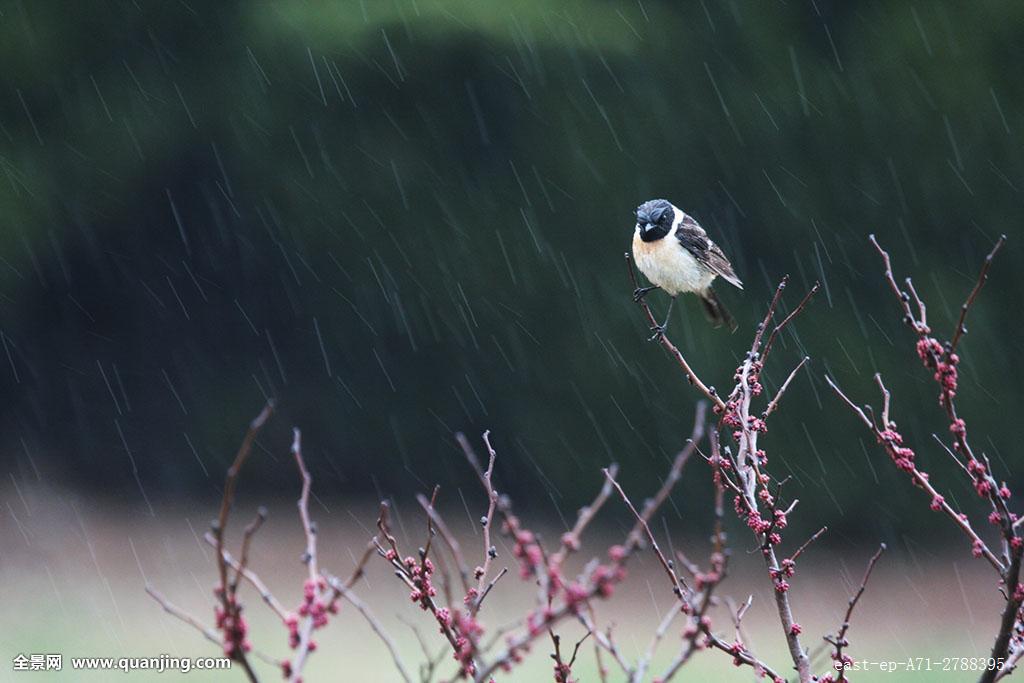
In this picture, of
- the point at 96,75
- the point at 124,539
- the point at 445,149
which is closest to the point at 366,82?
the point at 445,149

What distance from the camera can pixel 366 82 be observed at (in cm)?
1079

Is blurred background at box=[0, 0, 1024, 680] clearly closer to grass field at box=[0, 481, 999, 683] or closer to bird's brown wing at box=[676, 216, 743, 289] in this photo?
grass field at box=[0, 481, 999, 683]

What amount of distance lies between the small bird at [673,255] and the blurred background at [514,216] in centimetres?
470

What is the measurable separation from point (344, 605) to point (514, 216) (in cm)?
353

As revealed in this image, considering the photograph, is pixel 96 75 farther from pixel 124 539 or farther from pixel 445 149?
pixel 124 539

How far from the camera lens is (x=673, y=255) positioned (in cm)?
539

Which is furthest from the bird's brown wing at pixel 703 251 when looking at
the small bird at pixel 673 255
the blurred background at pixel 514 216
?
the blurred background at pixel 514 216

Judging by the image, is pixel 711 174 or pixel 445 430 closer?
pixel 711 174

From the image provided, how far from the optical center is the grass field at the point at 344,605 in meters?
8.65

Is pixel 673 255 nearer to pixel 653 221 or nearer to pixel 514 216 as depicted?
pixel 653 221

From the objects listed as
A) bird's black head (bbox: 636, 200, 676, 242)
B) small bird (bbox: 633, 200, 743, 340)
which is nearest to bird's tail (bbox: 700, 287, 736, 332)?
small bird (bbox: 633, 200, 743, 340)

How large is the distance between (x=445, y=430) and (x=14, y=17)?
513 cm

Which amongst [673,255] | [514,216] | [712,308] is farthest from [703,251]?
[514,216]

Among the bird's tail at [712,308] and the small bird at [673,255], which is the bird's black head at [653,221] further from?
the bird's tail at [712,308]
